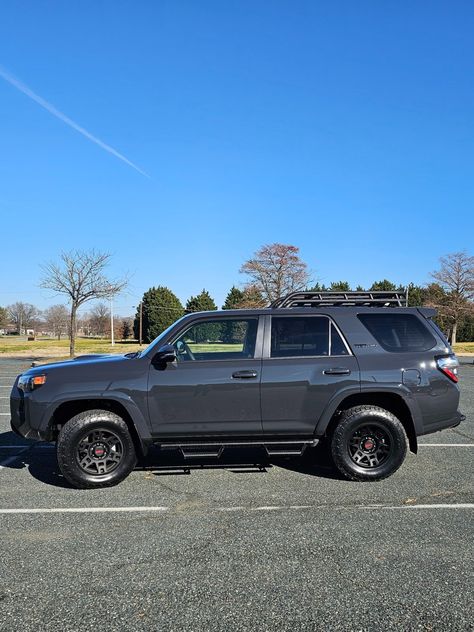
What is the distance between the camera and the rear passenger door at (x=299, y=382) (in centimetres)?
498

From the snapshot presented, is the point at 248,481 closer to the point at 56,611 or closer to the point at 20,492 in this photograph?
the point at 20,492

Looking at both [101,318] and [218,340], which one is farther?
[101,318]

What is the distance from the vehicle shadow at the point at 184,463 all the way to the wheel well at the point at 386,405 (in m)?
0.71

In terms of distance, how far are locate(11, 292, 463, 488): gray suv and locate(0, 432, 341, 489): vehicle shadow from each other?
54 centimetres

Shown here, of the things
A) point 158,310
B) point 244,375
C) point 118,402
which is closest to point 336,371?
point 244,375

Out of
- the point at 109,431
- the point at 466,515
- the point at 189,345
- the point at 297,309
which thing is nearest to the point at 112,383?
the point at 109,431

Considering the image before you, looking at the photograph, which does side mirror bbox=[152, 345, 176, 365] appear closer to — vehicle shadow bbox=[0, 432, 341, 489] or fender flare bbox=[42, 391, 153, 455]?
fender flare bbox=[42, 391, 153, 455]

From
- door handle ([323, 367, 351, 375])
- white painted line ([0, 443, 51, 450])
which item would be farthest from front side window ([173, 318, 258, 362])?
white painted line ([0, 443, 51, 450])

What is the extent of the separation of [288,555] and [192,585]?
0.76 m

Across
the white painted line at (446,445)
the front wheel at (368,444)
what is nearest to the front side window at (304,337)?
the front wheel at (368,444)

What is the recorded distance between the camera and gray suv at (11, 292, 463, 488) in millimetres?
4914

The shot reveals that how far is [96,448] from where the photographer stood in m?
4.93

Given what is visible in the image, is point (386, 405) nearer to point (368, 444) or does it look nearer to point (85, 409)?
point (368, 444)

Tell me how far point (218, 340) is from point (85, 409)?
1.63 meters
